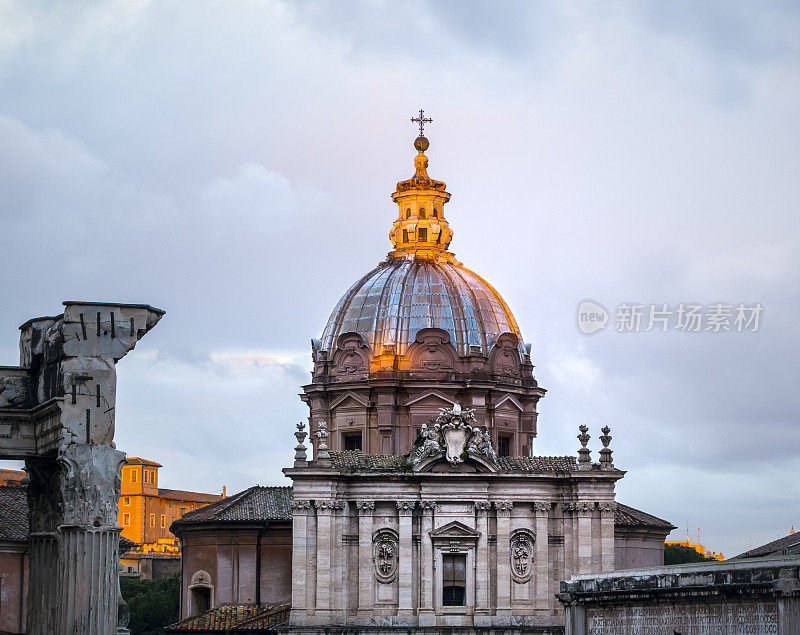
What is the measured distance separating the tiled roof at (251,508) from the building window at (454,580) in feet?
29.7

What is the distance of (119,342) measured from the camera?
26688mm

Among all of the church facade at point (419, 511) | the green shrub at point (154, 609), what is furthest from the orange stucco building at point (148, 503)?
the church facade at point (419, 511)

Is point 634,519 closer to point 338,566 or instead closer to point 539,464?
point 539,464

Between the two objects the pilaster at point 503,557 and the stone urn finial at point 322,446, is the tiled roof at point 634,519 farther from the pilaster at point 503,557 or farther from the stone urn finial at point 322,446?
the stone urn finial at point 322,446

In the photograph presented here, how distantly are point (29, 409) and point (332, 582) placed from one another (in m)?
36.0

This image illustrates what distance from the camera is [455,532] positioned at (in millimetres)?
63812

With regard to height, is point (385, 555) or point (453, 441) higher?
point (453, 441)

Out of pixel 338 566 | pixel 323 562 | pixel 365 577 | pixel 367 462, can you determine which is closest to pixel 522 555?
pixel 365 577

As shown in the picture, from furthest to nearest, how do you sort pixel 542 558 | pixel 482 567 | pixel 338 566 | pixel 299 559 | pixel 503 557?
pixel 542 558 < pixel 503 557 < pixel 482 567 < pixel 338 566 < pixel 299 559

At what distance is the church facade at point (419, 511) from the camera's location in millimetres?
63031

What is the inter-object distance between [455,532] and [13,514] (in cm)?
1714

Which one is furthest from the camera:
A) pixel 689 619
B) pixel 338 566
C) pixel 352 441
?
pixel 352 441

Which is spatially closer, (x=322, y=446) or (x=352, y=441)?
(x=322, y=446)

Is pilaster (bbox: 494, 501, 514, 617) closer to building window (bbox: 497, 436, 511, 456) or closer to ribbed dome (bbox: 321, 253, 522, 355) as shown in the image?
building window (bbox: 497, 436, 511, 456)
